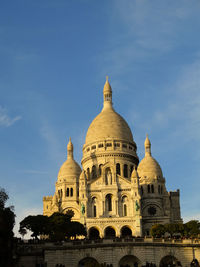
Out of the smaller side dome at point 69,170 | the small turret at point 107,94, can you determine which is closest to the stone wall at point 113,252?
the smaller side dome at point 69,170

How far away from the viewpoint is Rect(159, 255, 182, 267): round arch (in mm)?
68688

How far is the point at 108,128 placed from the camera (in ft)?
408

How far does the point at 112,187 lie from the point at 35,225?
27.5 m

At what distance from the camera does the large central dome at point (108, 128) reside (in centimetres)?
12312

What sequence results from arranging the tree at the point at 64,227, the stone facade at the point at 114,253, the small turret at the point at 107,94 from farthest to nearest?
1. the small turret at the point at 107,94
2. the tree at the point at 64,227
3. the stone facade at the point at 114,253

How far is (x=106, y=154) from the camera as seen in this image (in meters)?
120

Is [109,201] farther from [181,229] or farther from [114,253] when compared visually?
[114,253]

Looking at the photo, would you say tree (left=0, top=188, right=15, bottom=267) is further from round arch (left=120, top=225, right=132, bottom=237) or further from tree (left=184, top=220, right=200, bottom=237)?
round arch (left=120, top=225, right=132, bottom=237)

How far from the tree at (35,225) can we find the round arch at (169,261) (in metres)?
23.2

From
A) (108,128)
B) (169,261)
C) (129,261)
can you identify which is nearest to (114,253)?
(129,261)

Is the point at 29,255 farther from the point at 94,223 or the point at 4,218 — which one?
the point at 94,223

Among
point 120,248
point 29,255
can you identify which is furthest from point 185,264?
point 29,255

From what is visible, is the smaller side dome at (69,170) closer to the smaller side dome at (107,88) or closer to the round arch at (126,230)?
the round arch at (126,230)

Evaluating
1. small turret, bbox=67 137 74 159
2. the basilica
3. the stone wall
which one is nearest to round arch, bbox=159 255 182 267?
the stone wall
